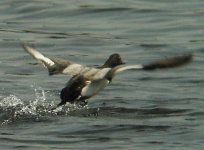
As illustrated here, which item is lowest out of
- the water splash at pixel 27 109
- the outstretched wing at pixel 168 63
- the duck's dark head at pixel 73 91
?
the water splash at pixel 27 109

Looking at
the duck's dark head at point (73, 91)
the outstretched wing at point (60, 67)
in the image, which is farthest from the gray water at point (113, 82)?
the outstretched wing at point (60, 67)

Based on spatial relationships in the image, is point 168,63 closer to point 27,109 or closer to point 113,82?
point 27,109

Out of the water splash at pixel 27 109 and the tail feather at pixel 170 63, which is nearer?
the tail feather at pixel 170 63

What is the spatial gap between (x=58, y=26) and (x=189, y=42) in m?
2.76

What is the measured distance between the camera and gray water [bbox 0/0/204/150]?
32.8ft

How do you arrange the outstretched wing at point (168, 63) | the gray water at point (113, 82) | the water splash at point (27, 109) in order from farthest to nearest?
the water splash at point (27, 109) < the gray water at point (113, 82) < the outstretched wing at point (168, 63)

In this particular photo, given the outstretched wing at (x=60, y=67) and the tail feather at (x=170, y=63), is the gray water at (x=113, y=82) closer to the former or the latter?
the outstretched wing at (x=60, y=67)

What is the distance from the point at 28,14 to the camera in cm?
1828

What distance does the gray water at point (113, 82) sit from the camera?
10.0m

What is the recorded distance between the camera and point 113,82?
13.1 metres

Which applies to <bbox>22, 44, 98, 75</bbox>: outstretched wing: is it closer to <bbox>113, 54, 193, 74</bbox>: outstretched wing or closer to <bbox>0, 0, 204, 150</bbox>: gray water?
<bbox>0, 0, 204, 150</bbox>: gray water

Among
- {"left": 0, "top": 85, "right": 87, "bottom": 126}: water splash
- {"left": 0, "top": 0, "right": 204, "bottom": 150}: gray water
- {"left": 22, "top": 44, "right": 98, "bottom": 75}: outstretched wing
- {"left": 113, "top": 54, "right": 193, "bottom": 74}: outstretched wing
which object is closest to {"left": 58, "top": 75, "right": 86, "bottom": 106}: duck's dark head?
{"left": 22, "top": 44, "right": 98, "bottom": 75}: outstretched wing

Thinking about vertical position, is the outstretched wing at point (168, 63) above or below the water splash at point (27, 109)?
above

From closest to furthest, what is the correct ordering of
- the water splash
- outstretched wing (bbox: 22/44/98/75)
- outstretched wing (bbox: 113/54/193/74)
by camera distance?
outstretched wing (bbox: 113/54/193/74) → outstretched wing (bbox: 22/44/98/75) → the water splash
